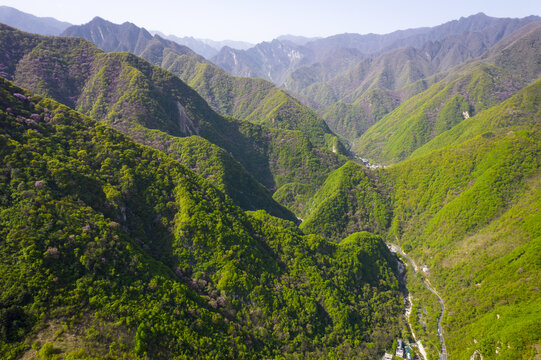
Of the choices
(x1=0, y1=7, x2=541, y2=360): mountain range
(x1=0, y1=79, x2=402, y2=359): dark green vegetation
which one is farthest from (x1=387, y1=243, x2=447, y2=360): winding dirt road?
(x1=0, y1=79, x2=402, y2=359): dark green vegetation

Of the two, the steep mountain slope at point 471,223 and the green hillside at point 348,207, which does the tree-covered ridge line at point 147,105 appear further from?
the steep mountain slope at point 471,223

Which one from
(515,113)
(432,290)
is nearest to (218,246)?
(432,290)

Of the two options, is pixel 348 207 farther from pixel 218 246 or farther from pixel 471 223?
pixel 218 246

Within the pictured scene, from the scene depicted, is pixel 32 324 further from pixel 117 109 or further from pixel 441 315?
pixel 117 109

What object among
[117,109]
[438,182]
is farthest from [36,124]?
[438,182]

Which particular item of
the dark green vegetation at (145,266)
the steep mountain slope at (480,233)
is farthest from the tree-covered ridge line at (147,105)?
the steep mountain slope at (480,233)

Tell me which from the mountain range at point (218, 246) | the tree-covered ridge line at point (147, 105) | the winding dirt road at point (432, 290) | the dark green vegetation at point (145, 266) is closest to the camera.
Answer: the dark green vegetation at point (145, 266)

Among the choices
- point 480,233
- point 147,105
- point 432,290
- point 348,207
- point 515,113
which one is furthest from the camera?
point 515,113
